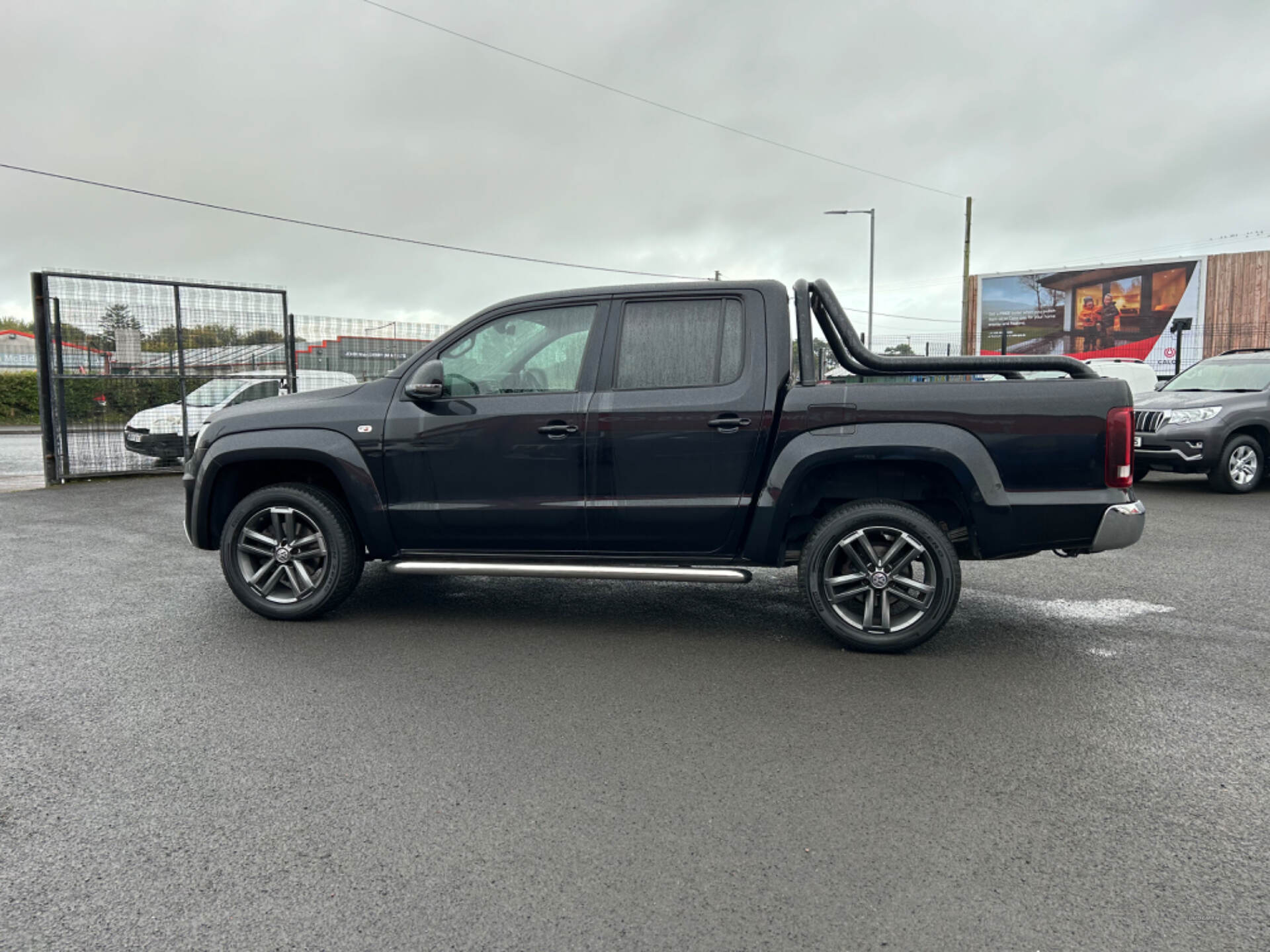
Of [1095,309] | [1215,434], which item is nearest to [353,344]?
[1215,434]

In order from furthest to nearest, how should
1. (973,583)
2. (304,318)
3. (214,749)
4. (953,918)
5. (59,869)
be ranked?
(304,318) → (973,583) → (214,749) → (59,869) → (953,918)

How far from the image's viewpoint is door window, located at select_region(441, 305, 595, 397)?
199 inches

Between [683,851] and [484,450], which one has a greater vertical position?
[484,450]

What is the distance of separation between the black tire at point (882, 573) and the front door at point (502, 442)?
4.51ft

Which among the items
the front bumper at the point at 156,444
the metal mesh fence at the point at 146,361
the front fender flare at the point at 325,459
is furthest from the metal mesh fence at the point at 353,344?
the front fender flare at the point at 325,459

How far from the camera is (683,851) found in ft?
8.86

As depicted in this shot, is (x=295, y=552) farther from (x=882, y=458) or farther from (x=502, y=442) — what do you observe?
(x=882, y=458)

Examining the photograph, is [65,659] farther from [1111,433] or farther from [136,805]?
[1111,433]

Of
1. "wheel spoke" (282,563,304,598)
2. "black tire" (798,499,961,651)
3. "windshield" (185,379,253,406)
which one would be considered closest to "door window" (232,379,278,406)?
"windshield" (185,379,253,406)

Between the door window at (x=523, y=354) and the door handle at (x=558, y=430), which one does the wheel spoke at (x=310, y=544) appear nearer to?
the door window at (x=523, y=354)

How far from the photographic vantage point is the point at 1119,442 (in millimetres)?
4363

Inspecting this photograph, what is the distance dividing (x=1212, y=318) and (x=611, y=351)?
33.1m

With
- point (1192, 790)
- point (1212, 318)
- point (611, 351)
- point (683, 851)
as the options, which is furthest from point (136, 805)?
point (1212, 318)

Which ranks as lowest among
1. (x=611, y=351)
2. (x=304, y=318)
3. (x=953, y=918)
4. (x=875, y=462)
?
(x=953, y=918)
